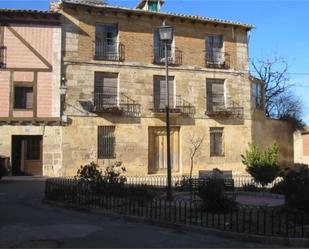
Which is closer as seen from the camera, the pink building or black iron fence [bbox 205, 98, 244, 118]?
the pink building

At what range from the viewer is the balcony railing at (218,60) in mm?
32812

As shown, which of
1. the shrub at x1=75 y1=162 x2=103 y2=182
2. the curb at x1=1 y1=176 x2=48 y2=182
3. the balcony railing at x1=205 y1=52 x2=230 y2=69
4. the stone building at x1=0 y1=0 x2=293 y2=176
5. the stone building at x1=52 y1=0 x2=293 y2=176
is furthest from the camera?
the balcony railing at x1=205 y1=52 x2=230 y2=69

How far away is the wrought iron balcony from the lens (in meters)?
32.2

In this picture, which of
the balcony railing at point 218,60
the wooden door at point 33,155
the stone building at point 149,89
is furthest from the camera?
the balcony railing at point 218,60

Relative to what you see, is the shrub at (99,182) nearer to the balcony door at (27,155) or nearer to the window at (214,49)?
the balcony door at (27,155)

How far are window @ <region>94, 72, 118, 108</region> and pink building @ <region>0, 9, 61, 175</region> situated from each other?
87.8 inches

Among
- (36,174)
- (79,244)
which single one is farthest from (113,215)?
(36,174)

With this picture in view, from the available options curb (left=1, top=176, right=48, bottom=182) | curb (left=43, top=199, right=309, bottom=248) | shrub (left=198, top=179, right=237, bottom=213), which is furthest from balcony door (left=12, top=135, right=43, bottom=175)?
shrub (left=198, top=179, right=237, bottom=213)

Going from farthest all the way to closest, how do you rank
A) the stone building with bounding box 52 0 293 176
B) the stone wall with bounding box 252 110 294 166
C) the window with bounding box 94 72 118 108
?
the stone wall with bounding box 252 110 294 166 < the window with bounding box 94 72 118 108 < the stone building with bounding box 52 0 293 176

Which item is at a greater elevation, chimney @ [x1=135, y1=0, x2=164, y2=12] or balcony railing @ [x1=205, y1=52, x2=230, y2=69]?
chimney @ [x1=135, y1=0, x2=164, y2=12]

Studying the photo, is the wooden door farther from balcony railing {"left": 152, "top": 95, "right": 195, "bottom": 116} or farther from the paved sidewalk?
the paved sidewalk

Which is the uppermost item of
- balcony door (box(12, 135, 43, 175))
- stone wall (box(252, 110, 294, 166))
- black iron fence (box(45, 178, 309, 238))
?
stone wall (box(252, 110, 294, 166))

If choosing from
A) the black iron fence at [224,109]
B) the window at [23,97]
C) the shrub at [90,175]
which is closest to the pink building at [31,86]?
the window at [23,97]

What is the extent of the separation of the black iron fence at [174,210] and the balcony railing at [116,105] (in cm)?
1296
